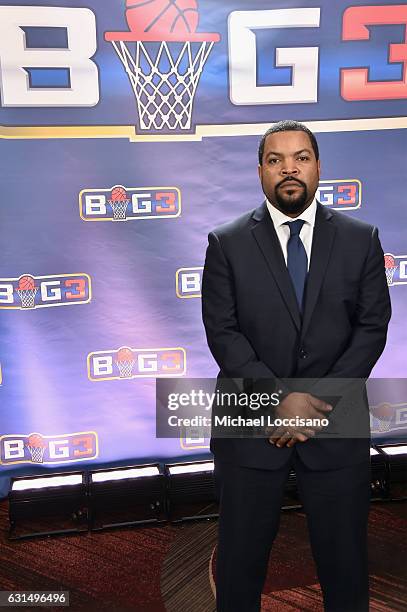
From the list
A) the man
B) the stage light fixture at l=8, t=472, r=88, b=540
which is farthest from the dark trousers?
the stage light fixture at l=8, t=472, r=88, b=540

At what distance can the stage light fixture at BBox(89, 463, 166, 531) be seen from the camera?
329 centimetres

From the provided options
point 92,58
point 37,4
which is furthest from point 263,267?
point 37,4

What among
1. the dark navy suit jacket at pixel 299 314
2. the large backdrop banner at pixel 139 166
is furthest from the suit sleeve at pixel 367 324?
the large backdrop banner at pixel 139 166

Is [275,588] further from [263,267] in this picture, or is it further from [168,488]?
[263,267]

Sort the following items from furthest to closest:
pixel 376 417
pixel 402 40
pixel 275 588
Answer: pixel 376 417
pixel 402 40
pixel 275 588

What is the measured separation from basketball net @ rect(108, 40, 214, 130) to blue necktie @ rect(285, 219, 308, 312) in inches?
47.5

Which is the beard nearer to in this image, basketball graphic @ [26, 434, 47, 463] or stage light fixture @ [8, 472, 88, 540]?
stage light fixture @ [8, 472, 88, 540]

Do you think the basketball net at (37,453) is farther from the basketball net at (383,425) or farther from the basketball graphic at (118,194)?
the basketball net at (383,425)

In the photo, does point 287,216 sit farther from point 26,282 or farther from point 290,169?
point 26,282

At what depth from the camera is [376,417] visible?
3693 millimetres

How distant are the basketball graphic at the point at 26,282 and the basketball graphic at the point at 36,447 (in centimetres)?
75

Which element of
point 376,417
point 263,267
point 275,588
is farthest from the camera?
point 376,417

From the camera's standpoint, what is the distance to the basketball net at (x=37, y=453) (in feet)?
11.4

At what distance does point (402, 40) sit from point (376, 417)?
1.87m
